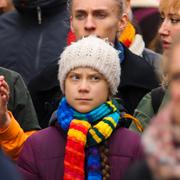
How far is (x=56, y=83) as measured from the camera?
4938mm

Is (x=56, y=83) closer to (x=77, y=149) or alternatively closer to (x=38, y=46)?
(x=38, y=46)

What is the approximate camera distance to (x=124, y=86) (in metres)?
4.84

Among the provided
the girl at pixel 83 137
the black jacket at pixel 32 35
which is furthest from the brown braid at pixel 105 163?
the black jacket at pixel 32 35

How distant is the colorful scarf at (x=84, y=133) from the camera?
3.90m

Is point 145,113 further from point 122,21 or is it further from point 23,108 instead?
point 122,21

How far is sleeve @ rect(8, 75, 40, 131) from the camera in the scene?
4566 millimetres

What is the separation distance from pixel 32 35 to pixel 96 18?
37.2 inches

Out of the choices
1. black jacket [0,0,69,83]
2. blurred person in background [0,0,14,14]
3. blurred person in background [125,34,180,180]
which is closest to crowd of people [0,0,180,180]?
black jacket [0,0,69,83]

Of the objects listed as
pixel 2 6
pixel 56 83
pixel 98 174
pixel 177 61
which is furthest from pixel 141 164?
pixel 2 6

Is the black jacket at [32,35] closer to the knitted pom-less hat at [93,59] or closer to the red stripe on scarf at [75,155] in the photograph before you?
the knitted pom-less hat at [93,59]

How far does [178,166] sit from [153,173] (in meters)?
0.11

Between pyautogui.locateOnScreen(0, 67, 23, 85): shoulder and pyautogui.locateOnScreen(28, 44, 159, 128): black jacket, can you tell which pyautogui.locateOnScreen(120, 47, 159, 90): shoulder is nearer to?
pyautogui.locateOnScreen(28, 44, 159, 128): black jacket

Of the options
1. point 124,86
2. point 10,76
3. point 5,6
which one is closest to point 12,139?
point 10,76

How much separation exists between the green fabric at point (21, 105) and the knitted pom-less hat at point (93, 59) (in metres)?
0.44
